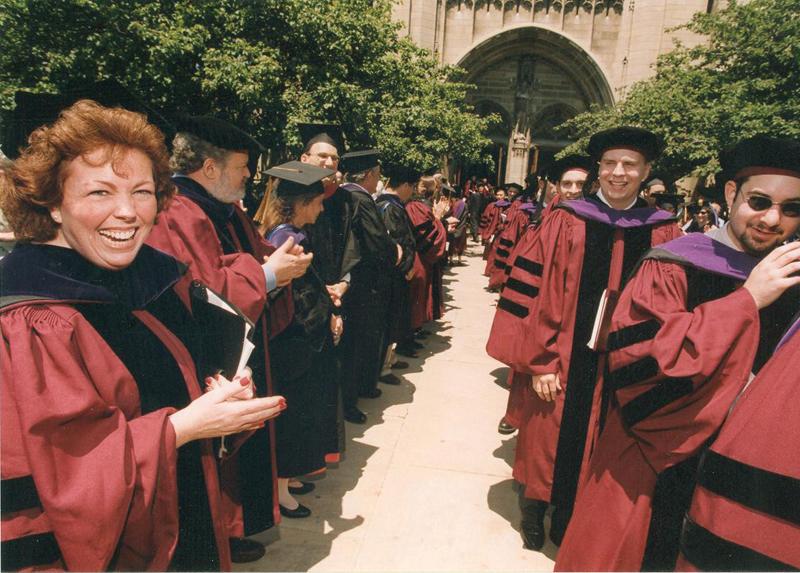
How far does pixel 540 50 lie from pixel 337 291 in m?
22.0

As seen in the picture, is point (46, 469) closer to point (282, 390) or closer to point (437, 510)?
point (282, 390)

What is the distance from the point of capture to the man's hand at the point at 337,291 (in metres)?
3.58

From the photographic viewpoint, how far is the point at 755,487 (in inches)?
53.7

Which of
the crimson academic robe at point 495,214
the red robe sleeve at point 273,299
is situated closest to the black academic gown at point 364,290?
the red robe sleeve at point 273,299

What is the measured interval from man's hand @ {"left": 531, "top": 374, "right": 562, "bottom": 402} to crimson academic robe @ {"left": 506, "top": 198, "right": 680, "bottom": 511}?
3 centimetres

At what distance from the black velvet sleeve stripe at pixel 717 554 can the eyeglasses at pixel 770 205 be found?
1.09 meters

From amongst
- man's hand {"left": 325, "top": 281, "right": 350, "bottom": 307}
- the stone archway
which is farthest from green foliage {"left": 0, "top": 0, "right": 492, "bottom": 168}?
the stone archway

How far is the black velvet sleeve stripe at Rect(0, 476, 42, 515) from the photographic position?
1085 mm

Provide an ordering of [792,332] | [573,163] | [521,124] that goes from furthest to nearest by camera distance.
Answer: [521,124]
[573,163]
[792,332]

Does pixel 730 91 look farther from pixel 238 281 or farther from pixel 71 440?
pixel 71 440

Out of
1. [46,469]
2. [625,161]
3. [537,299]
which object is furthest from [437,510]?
[46,469]

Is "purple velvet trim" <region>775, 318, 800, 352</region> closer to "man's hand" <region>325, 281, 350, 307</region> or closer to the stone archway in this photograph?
"man's hand" <region>325, 281, 350, 307</region>

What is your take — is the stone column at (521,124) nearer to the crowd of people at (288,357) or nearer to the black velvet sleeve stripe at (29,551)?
the crowd of people at (288,357)

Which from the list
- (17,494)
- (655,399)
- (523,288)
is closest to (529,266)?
(523,288)
